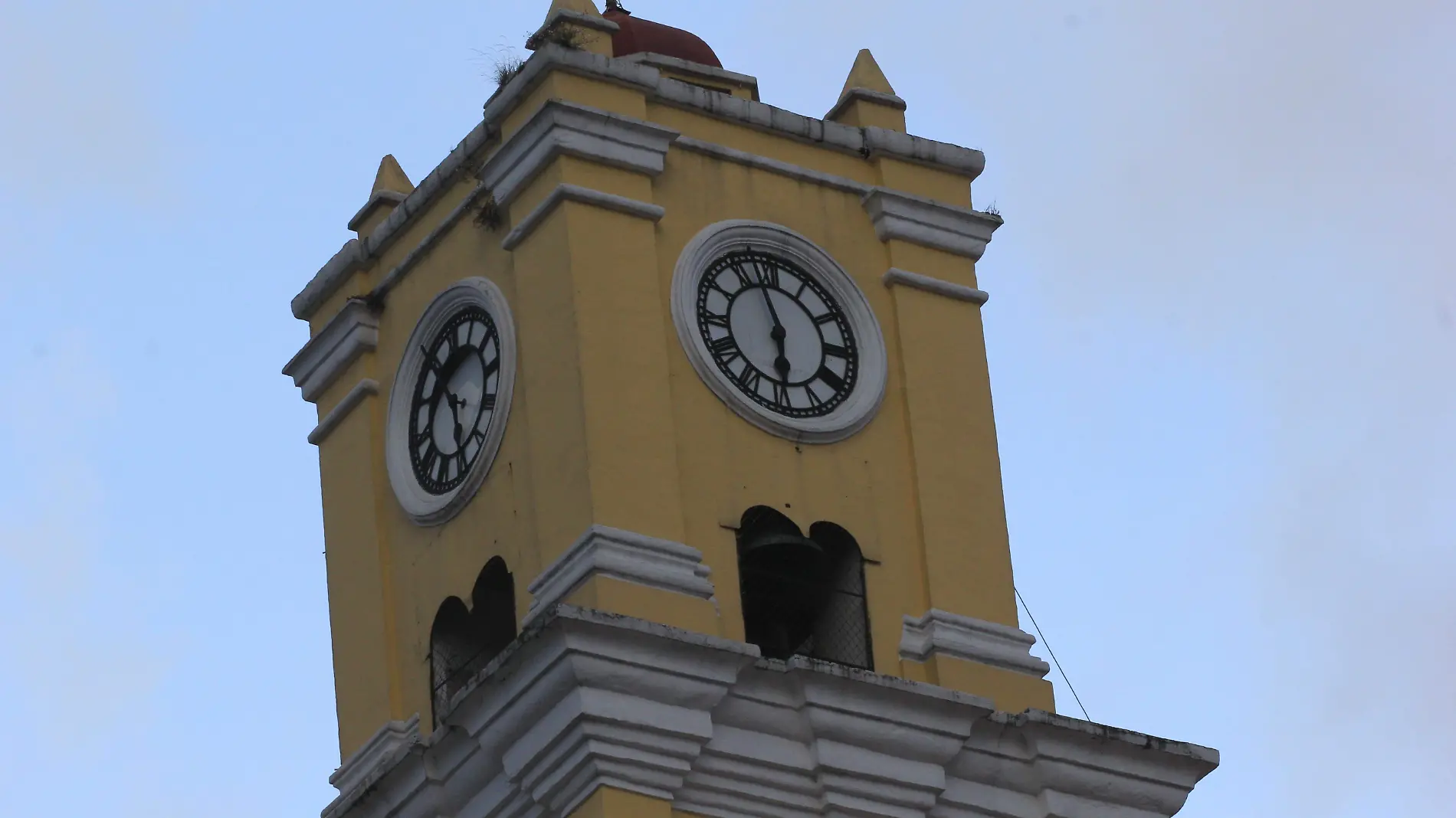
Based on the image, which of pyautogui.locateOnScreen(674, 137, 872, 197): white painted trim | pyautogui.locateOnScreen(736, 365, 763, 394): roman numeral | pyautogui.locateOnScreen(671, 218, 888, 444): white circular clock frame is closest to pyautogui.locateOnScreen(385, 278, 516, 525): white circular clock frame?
pyautogui.locateOnScreen(671, 218, 888, 444): white circular clock frame

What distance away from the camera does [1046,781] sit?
32.0 meters

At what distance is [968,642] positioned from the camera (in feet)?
106

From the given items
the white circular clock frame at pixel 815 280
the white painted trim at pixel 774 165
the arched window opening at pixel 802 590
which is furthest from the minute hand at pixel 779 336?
the arched window opening at pixel 802 590

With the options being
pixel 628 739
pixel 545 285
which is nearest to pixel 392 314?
pixel 545 285

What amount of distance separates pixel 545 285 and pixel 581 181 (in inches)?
29.8

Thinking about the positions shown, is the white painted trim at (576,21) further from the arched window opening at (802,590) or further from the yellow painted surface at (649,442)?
the arched window opening at (802,590)

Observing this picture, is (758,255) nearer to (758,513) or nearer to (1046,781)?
(758,513)

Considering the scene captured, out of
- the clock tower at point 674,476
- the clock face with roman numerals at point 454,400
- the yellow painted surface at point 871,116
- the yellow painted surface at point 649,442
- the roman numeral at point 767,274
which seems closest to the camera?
the clock tower at point 674,476

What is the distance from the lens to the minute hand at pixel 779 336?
108ft

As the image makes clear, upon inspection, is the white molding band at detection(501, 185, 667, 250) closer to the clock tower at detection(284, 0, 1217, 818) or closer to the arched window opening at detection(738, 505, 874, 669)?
the clock tower at detection(284, 0, 1217, 818)

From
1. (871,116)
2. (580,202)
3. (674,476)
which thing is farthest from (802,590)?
(871,116)

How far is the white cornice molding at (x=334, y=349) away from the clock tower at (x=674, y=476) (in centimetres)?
3

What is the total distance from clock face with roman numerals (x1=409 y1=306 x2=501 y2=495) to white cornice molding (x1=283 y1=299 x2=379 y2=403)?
2.34 feet

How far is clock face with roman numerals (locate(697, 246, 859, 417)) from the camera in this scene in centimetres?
3281
